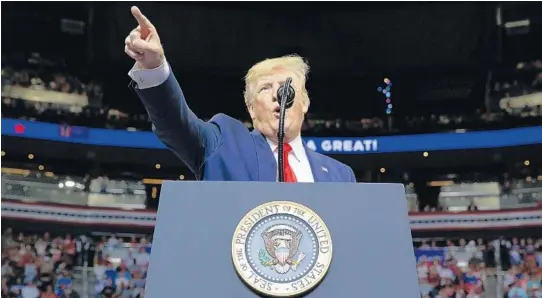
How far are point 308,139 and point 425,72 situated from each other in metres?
3.89

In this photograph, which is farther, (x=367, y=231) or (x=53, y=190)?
(x=53, y=190)

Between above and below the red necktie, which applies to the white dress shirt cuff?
above

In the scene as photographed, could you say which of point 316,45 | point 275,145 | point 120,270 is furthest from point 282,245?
point 316,45

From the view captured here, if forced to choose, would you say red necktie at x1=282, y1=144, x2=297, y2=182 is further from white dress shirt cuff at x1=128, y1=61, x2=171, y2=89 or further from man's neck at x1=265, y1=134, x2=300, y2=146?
white dress shirt cuff at x1=128, y1=61, x2=171, y2=89

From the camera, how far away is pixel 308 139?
18078mm

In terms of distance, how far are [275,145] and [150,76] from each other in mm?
478

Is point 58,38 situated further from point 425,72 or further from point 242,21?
point 425,72

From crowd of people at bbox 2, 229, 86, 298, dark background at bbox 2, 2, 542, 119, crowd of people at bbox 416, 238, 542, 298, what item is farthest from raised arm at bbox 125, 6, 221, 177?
dark background at bbox 2, 2, 542, 119

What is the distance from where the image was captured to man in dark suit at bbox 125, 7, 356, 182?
1879 millimetres

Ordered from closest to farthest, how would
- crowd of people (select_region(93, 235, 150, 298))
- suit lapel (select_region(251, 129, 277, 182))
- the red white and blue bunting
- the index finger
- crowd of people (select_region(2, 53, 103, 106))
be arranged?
the index finger < suit lapel (select_region(251, 129, 277, 182)) < crowd of people (select_region(93, 235, 150, 298)) < the red white and blue bunting < crowd of people (select_region(2, 53, 103, 106))

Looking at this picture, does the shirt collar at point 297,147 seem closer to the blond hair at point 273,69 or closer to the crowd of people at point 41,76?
the blond hair at point 273,69

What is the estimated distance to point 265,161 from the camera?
206cm

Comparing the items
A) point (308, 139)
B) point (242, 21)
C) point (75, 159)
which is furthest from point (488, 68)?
point (75, 159)

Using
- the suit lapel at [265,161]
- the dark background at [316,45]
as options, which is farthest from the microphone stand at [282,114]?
the dark background at [316,45]
